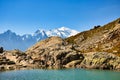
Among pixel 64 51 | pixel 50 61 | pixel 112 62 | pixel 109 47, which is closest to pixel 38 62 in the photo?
pixel 50 61

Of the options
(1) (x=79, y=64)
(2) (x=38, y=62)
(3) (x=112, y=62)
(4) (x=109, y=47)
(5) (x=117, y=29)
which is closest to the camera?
(3) (x=112, y=62)

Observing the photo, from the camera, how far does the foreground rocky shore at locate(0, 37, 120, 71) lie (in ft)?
403

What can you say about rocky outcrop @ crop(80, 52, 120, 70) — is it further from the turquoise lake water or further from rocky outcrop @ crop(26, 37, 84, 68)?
the turquoise lake water

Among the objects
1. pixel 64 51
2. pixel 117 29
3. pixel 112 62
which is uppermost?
pixel 117 29

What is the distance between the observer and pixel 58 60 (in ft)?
461

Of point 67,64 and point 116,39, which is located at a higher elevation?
point 116,39

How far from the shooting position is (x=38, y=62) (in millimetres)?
144500

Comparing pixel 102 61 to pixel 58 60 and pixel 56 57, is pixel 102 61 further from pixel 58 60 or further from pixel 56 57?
pixel 56 57

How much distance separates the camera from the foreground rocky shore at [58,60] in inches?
4841

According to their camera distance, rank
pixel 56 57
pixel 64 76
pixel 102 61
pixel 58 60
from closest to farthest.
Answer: pixel 64 76
pixel 102 61
pixel 58 60
pixel 56 57

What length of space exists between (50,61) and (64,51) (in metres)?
10.0

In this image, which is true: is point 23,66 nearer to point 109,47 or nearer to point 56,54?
point 56,54

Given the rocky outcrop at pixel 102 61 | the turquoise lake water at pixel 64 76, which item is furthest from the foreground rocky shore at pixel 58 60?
the turquoise lake water at pixel 64 76

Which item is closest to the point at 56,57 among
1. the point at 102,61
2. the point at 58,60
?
the point at 58,60
